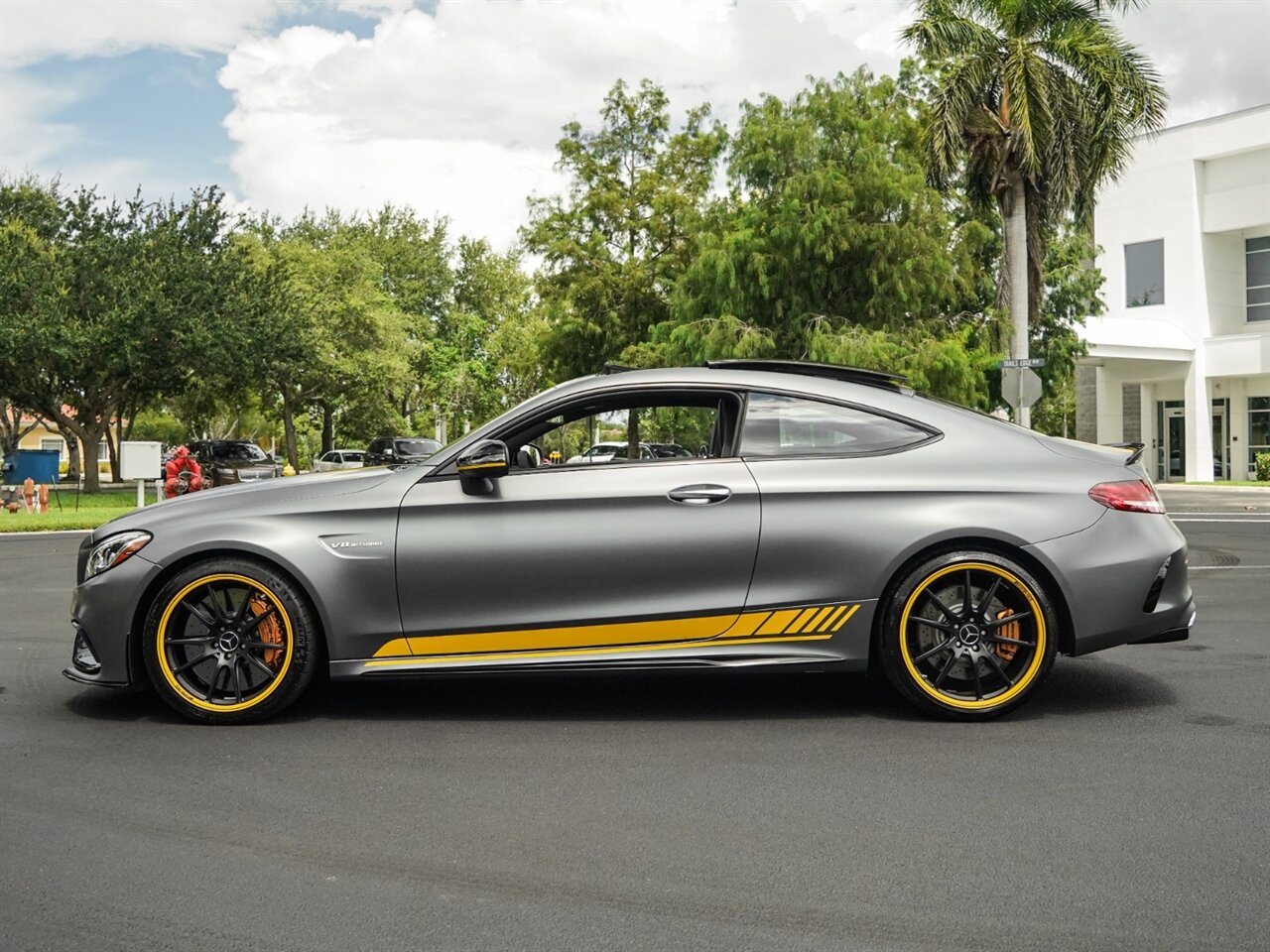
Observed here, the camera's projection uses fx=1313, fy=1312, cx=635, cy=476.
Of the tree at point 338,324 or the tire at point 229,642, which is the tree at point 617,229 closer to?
the tree at point 338,324

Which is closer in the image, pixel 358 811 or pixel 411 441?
pixel 358 811

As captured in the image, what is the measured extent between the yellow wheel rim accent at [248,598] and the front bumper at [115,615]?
0.14m

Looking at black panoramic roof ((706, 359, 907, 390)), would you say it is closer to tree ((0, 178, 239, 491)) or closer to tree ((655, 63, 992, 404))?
tree ((655, 63, 992, 404))

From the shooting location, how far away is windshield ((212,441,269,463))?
137 feet

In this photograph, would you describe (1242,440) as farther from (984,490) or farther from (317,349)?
(984,490)

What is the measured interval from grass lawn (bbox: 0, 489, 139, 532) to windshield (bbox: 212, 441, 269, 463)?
19.4 feet

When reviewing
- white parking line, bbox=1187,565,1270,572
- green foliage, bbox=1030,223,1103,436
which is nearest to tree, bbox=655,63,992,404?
green foliage, bbox=1030,223,1103,436

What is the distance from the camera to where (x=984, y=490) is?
18.9 ft

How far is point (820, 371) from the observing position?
20.2 feet

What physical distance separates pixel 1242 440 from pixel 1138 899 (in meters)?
44.6

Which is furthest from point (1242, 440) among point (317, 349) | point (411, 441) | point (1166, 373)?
point (317, 349)

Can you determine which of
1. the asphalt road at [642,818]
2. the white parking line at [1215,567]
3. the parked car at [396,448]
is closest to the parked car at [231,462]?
the parked car at [396,448]

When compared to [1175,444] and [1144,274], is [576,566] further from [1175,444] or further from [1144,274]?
[1175,444]

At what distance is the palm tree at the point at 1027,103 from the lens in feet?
86.4
